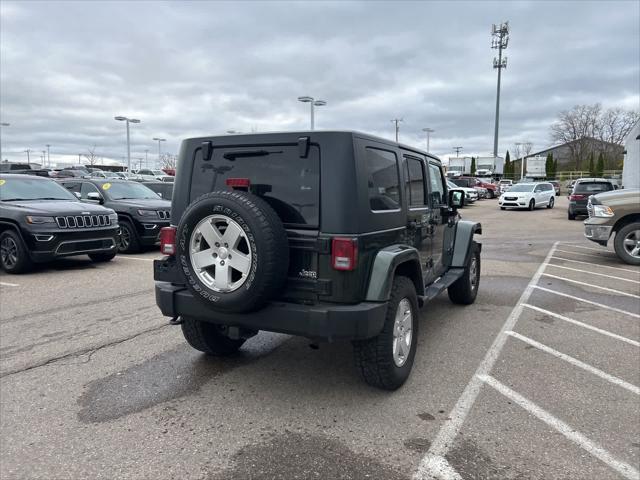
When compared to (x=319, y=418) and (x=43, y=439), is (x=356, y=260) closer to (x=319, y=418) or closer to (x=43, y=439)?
(x=319, y=418)

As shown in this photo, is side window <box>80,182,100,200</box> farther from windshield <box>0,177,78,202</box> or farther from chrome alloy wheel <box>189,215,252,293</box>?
chrome alloy wheel <box>189,215,252,293</box>

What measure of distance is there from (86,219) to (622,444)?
27.1ft

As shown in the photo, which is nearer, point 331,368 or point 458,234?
point 331,368

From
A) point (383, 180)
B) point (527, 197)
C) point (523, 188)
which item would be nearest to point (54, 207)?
point (383, 180)

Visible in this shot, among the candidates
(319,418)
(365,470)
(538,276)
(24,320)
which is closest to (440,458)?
(365,470)

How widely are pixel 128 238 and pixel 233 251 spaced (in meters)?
8.27

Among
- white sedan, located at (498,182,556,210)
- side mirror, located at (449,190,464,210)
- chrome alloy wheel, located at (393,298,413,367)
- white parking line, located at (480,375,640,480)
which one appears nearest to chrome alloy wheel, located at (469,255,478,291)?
side mirror, located at (449,190,464,210)

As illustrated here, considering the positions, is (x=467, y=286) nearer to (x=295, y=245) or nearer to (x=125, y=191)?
(x=295, y=245)

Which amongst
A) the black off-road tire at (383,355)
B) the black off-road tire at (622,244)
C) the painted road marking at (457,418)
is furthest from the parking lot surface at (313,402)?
the black off-road tire at (622,244)

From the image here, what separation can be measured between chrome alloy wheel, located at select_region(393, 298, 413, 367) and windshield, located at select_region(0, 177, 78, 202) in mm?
7749

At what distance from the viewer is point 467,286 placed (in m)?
6.25

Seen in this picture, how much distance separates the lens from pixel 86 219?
852 centimetres

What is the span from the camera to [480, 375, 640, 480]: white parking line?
2.79m

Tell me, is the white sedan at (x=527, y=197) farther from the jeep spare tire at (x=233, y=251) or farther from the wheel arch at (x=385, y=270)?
the jeep spare tire at (x=233, y=251)
